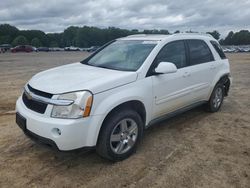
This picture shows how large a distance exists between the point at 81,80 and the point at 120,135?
37.1 inches

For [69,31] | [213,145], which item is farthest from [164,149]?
[69,31]

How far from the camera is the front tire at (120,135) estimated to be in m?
3.49

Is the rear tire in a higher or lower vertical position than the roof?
lower

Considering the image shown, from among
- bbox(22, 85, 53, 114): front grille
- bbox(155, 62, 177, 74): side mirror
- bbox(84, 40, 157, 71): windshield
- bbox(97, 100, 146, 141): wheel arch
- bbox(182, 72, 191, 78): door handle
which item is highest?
bbox(84, 40, 157, 71): windshield

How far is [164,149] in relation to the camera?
417 centimetres

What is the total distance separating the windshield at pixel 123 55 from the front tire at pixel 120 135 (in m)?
0.81

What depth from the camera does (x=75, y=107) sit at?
3229mm

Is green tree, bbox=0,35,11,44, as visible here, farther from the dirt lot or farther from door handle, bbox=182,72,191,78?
door handle, bbox=182,72,191,78

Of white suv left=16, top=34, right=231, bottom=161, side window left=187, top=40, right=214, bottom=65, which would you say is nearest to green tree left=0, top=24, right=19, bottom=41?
side window left=187, top=40, right=214, bottom=65

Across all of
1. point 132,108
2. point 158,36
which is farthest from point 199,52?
point 132,108

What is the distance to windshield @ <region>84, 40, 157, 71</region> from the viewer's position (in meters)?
4.24

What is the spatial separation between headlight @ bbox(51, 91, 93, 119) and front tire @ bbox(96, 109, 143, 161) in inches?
15.4

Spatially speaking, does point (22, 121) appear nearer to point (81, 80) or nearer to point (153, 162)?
point (81, 80)

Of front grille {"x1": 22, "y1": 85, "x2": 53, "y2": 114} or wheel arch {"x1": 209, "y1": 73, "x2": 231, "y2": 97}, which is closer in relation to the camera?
front grille {"x1": 22, "y1": 85, "x2": 53, "y2": 114}
